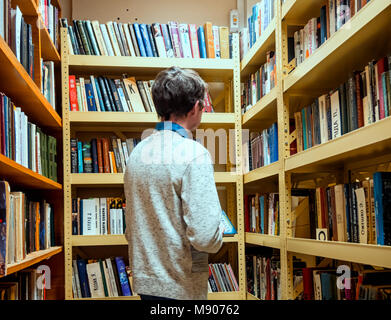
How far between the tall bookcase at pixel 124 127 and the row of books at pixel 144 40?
6 cm

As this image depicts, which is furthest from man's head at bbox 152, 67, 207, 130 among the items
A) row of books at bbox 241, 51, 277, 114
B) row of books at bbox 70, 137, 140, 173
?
row of books at bbox 70, 137, 140, 173

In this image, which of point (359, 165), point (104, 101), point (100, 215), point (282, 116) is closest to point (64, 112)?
point (104, 101)

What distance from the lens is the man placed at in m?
1.36

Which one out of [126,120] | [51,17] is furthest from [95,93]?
[51,17]

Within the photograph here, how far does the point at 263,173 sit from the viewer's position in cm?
267

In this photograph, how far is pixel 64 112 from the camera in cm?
290

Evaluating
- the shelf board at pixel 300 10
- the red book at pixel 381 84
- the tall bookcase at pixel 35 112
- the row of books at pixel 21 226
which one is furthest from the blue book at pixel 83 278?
the red book at pixel 381 84

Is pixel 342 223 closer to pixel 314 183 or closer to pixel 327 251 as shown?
pixel 327 251

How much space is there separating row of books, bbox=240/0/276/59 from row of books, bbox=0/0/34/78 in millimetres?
1244

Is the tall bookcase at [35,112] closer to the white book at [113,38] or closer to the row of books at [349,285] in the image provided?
the white book at [113,38]

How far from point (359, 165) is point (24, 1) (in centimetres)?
162

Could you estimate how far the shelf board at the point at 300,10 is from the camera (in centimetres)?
218

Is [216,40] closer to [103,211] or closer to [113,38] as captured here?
[113,38]
